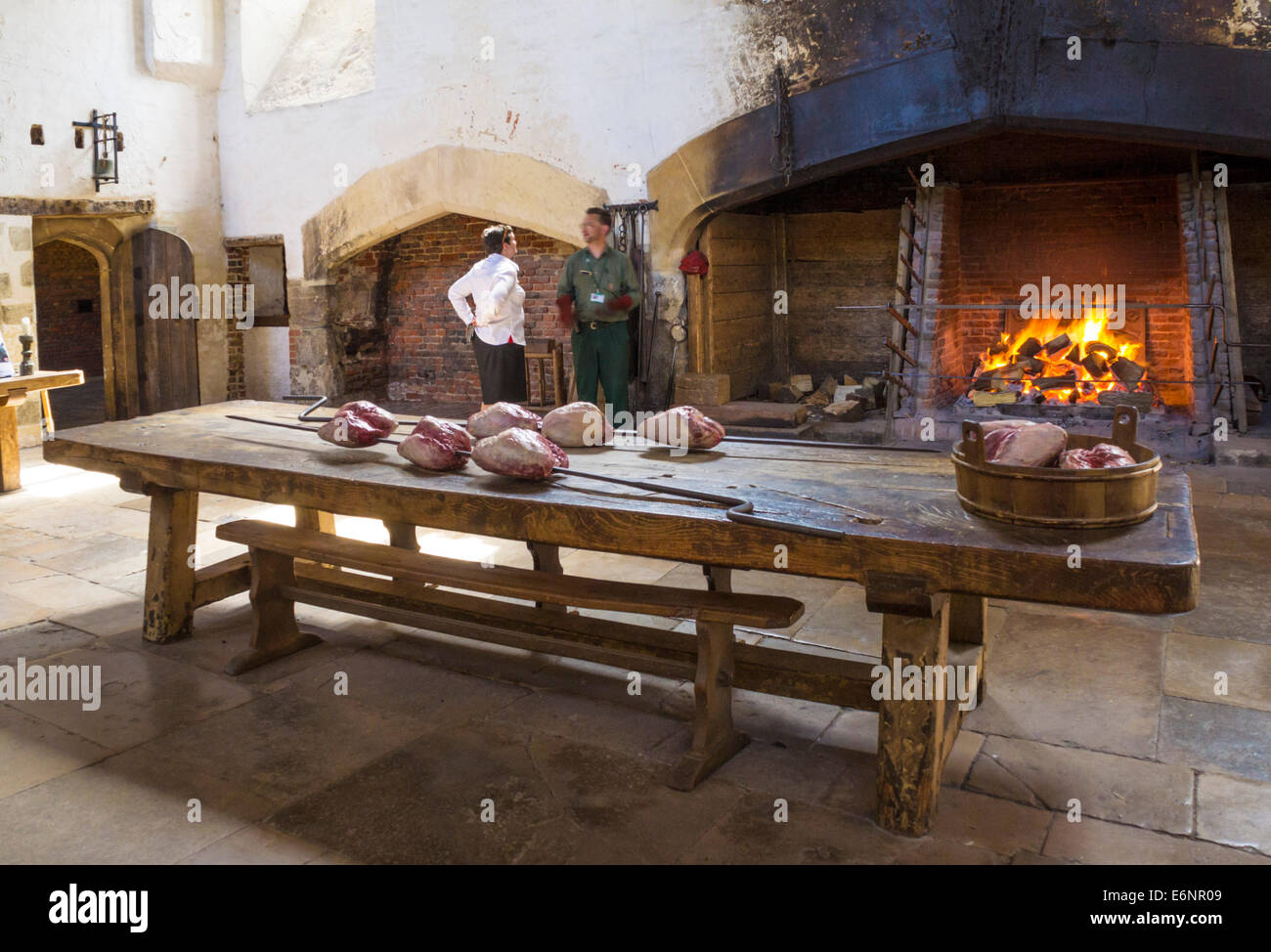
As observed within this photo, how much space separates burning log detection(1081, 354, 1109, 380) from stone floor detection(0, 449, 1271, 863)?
3.07m

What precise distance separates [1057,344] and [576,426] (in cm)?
510

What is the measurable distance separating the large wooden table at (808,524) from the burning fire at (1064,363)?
4.13m

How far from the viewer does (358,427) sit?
3439 millimetres

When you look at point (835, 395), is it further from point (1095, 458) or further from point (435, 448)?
point (1095, 458)

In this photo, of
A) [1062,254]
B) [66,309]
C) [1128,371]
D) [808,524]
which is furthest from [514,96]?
[66,309]

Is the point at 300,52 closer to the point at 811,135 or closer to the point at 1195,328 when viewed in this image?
the point at 811,135

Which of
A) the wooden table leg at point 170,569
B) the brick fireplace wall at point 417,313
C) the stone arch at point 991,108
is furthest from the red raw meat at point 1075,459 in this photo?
the brick fireplace wall at point 417,313

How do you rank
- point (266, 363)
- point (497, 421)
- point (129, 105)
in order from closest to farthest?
point (497, 421), point (129, 105), point (266, 363)

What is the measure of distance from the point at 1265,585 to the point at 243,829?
3.93m

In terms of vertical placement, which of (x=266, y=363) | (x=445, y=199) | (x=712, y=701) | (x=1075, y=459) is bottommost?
(x=712, y=701)

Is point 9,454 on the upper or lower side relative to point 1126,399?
lower

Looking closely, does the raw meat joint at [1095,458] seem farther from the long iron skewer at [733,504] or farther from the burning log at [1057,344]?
the burning log at [1057,344]

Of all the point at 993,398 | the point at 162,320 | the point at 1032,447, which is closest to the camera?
the point at 1032,447
